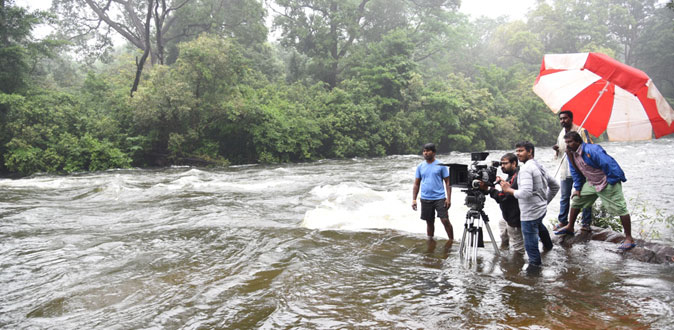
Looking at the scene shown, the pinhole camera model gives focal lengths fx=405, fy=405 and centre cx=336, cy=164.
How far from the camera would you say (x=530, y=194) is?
181 inches

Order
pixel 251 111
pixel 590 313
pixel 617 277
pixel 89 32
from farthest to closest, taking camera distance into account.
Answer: pixel 89 32, pixel 251 111, pixel 617 277, pixel 590 313

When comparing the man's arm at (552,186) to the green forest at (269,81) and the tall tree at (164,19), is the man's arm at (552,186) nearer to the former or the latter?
the green forest at (269,81)

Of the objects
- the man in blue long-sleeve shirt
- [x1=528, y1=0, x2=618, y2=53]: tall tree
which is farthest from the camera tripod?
[x1=528, y1=0, x2=618, y2=53]: tall tree

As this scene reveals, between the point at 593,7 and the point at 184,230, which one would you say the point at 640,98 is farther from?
the point at 593,7

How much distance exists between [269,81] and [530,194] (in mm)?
28794

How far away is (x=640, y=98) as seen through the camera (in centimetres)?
522

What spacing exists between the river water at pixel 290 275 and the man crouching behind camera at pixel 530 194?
415mm

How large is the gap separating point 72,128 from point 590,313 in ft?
71.4

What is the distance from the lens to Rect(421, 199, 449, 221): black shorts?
6.14m

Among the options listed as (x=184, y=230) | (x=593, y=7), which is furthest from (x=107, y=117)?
(x=593, y=7)

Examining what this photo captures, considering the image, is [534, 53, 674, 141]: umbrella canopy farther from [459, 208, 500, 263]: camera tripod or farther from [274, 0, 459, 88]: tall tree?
[274, 0, 459, 88]: tall tree

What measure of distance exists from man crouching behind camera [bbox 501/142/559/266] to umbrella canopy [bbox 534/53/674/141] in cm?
138

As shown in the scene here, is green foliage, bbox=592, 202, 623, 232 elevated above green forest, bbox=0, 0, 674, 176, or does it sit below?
below

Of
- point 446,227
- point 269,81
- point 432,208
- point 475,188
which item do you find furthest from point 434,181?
point 269,81
